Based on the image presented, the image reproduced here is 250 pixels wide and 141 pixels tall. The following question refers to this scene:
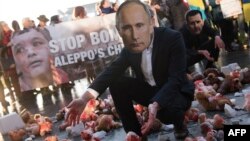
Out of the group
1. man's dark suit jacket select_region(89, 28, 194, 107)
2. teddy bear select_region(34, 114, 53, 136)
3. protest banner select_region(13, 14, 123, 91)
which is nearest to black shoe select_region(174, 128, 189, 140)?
man's dark suit jacket select_region(89, 28, 194, 107)

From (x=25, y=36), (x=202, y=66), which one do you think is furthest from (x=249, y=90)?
(x=25, y=36)

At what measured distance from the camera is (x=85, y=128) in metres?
6.30

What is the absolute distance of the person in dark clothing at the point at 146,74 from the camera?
466cm

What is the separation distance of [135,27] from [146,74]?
51 centimetres

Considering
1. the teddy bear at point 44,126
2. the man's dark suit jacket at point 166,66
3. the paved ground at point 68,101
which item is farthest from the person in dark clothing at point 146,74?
the teddy bear at point 44,126

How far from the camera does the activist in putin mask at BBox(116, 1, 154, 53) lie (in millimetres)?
4648

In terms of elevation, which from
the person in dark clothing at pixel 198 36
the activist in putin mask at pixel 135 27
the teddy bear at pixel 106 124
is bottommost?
the teddy bear at pixel 106 124

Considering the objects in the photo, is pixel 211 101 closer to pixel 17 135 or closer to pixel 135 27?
pixel 135 27

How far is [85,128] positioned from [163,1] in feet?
16.4

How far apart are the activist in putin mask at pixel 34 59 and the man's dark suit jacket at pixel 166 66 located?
5995 millimetres

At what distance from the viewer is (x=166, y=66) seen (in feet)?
15.7

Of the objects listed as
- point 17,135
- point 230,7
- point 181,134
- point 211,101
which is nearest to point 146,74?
point 181,134

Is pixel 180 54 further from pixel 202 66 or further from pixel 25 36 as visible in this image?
pixel 25 36

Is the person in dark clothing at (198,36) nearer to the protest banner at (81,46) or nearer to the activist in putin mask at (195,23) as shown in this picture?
the activist in putin mask at (195,23)
